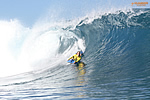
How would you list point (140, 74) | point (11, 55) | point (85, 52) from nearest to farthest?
point (140, 74) < point (85, 52) < point (11, 55)

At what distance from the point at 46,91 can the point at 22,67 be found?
6.86 m

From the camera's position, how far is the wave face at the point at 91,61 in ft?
22.4

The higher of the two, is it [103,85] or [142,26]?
[142,26]

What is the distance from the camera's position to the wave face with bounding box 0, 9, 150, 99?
6.82 meters

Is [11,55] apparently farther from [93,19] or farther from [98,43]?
[93,19]

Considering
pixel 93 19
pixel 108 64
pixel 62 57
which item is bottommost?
pixel 108 64

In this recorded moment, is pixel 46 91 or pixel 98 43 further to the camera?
pixel 98 43

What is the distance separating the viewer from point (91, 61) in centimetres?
1288

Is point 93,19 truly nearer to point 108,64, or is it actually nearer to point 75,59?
point 75,59

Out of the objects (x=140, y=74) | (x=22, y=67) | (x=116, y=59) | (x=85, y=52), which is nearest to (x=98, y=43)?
(x=85, y=52)

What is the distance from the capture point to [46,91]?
734 cm

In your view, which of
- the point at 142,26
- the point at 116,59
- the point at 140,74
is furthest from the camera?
the point at 142,26

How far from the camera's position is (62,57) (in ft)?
51.8

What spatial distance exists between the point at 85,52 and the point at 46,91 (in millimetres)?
8628
